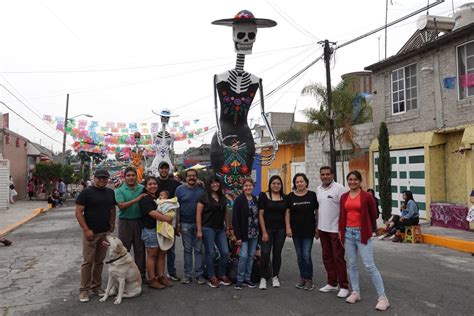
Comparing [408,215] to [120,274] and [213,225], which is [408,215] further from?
[120,274]

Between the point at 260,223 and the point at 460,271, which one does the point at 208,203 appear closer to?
the point at 260,223

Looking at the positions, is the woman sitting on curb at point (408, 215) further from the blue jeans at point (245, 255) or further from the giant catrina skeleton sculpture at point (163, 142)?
the giant catrina skeleton sculpture at point (163, 142)

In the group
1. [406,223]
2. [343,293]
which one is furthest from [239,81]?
[406,223]

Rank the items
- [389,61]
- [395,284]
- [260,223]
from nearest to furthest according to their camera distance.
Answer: [260,223]
[395,284]
[389,61]

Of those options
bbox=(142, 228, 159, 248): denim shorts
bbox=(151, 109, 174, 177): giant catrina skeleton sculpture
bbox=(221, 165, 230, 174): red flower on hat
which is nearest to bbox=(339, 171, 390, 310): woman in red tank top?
bbox=(221, 165, 230, 174): red flower on hat

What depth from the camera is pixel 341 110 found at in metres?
16.6

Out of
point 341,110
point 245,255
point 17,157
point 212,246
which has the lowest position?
point 245,255

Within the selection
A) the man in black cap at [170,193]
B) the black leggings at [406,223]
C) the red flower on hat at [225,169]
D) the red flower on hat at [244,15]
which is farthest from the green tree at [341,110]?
the man in black cap at [170,193]

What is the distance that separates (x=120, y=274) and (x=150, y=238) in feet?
2.26

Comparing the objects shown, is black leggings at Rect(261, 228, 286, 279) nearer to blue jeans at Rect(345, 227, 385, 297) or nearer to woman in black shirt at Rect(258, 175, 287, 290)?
woman in black shirt at Rect(258, 175, 287, 290)

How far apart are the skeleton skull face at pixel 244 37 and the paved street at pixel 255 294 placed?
3.71m

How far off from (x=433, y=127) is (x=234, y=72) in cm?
860

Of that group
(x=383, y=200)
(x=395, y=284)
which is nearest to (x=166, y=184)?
(x=395, y=284)

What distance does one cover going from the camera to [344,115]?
16.6 meters
